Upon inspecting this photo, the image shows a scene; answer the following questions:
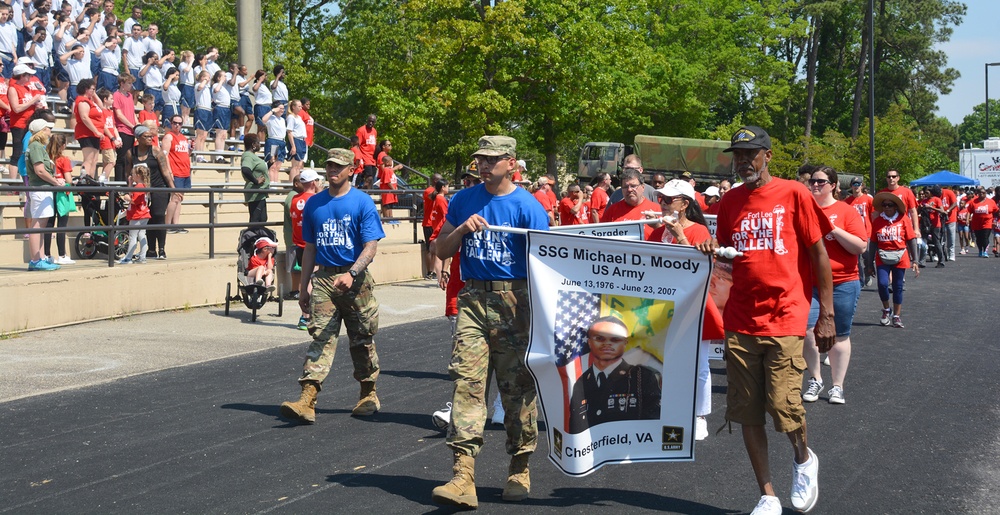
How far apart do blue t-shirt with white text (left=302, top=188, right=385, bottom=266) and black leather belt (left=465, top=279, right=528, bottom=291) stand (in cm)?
229

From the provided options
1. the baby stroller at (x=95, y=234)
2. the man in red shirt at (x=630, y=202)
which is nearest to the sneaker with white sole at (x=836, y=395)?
the man in red shirt at (x=630, y=202)

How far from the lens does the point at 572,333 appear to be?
229 inches

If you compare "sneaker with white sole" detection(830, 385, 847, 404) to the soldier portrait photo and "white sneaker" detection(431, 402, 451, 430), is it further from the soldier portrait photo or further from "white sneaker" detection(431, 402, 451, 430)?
the soldier portrait photo

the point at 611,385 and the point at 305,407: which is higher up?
the point at 611,385

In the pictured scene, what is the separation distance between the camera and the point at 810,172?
10.0m

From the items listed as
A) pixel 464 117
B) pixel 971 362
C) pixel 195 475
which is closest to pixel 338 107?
pixel 464 117

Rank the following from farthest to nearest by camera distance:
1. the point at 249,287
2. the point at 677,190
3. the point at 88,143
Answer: the point at 88,143 < the point at 249,287 < the point at 677,190

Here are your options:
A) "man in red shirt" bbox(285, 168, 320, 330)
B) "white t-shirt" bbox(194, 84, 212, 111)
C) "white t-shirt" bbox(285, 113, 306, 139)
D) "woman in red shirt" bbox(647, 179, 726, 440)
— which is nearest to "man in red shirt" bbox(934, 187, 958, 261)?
"white t-shirt" bbox(285, 113, 306, 139)

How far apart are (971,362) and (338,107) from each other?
41662 millimetres

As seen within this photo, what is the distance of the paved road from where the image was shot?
614 centimetres

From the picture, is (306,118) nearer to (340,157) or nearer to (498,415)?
(340,157)

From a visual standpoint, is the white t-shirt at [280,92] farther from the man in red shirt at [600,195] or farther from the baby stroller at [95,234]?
the man in red shirt at [600,195]

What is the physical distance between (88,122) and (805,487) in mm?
13889

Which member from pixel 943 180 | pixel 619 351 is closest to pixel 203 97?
pixel 619 351
